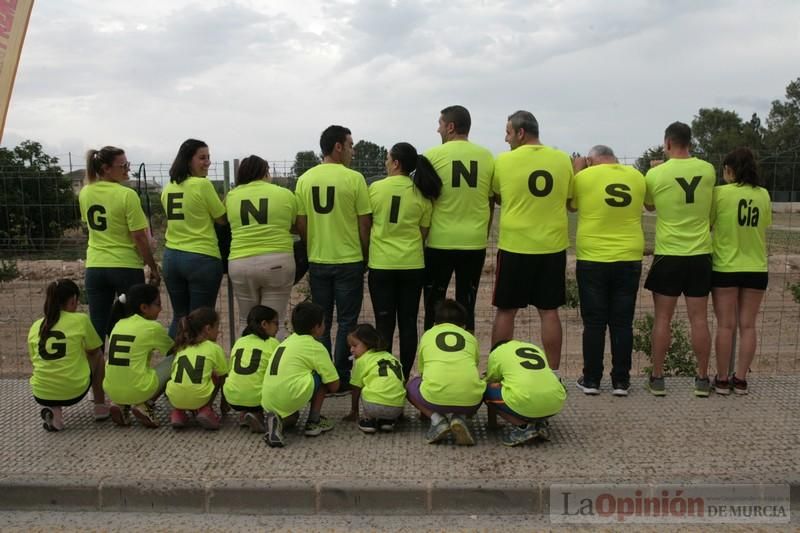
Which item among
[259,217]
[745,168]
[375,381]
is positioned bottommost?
[375,381]

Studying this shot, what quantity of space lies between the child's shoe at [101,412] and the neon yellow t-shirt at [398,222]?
7.71ft

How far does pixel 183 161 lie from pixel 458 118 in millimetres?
2200

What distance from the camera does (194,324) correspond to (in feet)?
15.7

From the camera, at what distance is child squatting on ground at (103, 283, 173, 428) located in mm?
4773

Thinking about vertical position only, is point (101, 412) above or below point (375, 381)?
below

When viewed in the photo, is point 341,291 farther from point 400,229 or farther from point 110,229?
point 110,229

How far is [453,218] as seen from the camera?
16.8 feet

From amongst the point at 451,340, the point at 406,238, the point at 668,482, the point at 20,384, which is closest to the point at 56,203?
the point at 20,384

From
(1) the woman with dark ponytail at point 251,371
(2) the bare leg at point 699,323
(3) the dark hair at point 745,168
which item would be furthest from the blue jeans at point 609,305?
(1) the woman with dark ponytail at point 251,371

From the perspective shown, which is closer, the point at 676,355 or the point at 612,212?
the point at 612,212

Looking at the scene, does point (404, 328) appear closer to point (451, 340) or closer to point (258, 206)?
point (451, 340)

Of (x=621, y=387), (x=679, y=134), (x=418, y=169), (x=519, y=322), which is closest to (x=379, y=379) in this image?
(x=418, y=169)

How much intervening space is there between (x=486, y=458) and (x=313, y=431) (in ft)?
4.10

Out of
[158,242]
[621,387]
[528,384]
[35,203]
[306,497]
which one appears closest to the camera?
[306,497]
